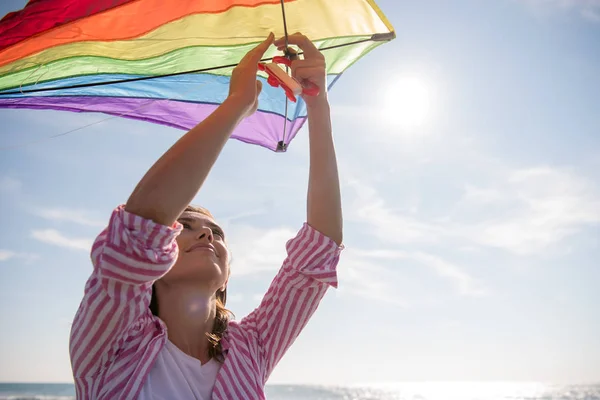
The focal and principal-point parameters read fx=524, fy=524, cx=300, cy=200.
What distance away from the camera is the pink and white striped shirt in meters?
1.06

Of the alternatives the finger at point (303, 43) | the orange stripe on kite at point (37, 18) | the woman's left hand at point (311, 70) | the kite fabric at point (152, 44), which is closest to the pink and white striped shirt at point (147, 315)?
the woman's left hand at point (311, 70)

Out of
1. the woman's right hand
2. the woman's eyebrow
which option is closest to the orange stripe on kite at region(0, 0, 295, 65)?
the woman's right hand

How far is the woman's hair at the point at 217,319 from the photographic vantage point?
1.55 metres

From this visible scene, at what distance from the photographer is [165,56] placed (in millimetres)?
2342

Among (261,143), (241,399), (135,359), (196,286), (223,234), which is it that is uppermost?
(261,143)

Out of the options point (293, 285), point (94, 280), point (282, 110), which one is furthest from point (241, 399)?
point (282, 110)

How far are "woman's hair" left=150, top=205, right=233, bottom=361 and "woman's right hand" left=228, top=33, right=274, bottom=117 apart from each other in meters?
0.56

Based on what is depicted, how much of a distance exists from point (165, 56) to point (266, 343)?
1.39 m

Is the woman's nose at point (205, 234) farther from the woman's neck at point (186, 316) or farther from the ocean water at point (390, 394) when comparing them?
the ocean water at point (390, 394)

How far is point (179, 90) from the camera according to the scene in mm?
2537

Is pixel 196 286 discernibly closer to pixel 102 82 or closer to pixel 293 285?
pixel 293 285

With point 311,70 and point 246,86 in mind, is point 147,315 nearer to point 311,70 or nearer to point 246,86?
point 246,86

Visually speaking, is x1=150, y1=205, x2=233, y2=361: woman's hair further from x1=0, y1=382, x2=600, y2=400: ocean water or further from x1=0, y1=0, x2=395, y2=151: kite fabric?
x1=0, y1=382, x2=600, y2=400: ocean water

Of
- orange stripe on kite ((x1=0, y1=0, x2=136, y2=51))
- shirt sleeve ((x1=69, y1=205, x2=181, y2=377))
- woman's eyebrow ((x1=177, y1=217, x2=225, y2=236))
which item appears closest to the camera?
shirt sleeve ((x1=69, y1=205, x2=181, y2=377))
